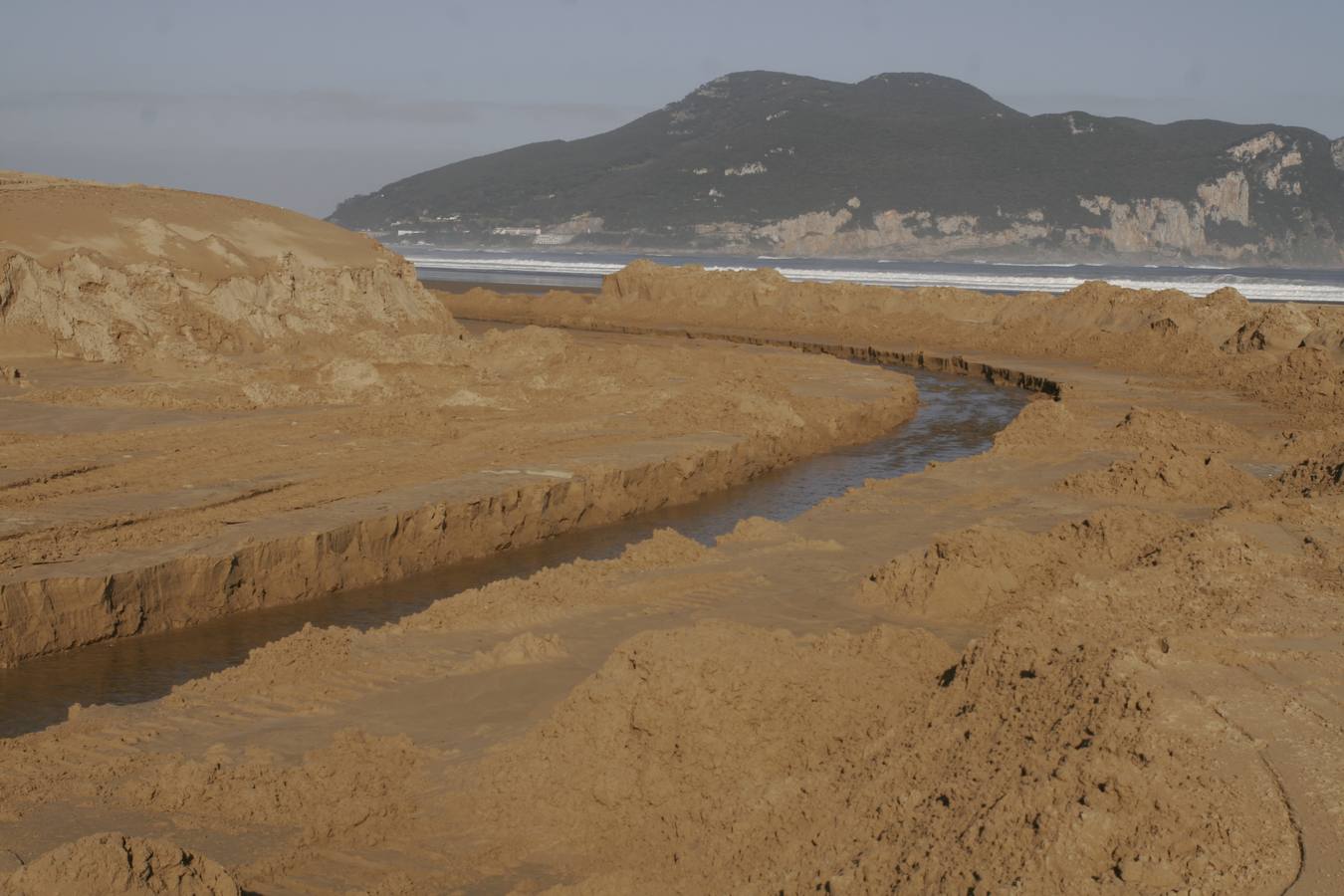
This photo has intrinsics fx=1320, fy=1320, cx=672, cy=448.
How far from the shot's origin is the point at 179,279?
24797 mm

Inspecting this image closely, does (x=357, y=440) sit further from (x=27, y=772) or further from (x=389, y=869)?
(x=389, y=869)

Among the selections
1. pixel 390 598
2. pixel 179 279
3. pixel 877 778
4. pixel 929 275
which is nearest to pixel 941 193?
pixel 929 275

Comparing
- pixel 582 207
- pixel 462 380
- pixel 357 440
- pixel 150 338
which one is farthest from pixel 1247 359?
pixel 582 207

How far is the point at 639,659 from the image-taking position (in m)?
7.86

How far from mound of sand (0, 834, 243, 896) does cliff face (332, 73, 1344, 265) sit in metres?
124

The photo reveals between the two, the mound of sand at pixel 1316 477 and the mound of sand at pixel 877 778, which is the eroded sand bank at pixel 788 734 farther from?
the mound of sand at pixel 1316 477

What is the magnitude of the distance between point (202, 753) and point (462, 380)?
1471 centimetres

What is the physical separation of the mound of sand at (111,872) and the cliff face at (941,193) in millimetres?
124329

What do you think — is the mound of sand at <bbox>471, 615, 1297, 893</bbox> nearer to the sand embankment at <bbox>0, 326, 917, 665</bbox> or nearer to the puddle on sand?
the puddle on sand

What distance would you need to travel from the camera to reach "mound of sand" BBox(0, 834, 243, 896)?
18.0 ft

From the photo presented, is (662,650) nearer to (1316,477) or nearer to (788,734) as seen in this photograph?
(788,734)

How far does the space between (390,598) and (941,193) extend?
424 feet

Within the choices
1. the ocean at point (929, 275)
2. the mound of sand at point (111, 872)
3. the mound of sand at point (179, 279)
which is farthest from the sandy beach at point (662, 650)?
the ocean at point (929, 275)

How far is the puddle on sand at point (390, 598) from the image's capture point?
10.5 m
